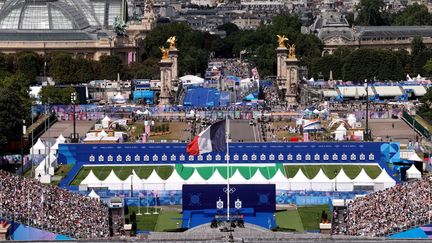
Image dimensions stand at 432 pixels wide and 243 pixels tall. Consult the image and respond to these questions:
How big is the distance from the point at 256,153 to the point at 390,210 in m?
23.8

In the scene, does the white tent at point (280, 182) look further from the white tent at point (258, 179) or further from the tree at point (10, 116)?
the tree at point (10, 116)

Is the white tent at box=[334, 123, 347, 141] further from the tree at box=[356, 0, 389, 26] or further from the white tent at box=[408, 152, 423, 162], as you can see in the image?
the tree at box=[356, 0, 389, 26]

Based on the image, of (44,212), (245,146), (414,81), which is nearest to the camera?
(44,212)

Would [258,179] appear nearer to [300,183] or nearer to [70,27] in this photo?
[300,183]

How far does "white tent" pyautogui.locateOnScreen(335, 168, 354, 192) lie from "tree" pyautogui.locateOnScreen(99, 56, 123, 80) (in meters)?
66.0

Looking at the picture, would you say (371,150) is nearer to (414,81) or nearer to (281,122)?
(281,122)

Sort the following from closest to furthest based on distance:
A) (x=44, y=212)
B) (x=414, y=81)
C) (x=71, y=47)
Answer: (x=44, y=212) < (x=414, y=81) < (x=71, y=47)

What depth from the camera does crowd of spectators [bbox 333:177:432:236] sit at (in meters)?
57.0

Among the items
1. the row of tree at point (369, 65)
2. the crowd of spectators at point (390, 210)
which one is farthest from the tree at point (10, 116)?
the row of tree at point (369, 65)

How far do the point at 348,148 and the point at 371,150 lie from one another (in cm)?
135

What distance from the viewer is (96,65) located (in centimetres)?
13875

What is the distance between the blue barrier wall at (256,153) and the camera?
272ft

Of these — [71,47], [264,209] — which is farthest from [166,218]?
[71,47]

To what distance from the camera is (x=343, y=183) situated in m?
71.7
